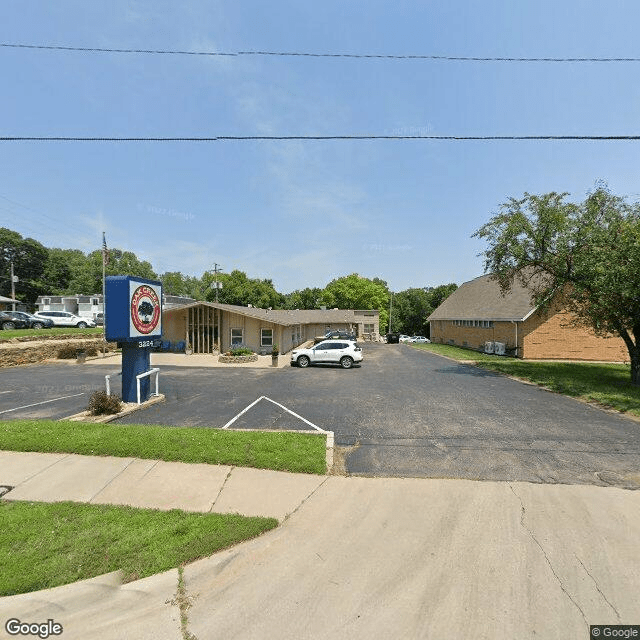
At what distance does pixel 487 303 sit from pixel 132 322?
105 ft

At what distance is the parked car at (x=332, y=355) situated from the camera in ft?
67.3

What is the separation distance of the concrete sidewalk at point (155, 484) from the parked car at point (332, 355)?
48.3 ft

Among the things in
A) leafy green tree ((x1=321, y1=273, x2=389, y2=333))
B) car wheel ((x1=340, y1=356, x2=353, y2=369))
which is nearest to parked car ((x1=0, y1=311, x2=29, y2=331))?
car wheel ((x1=340, y1=356, x2=353, y2=369))

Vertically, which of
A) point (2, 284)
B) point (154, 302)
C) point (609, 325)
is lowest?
point (609, 325)

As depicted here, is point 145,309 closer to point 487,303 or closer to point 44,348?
point 44,348

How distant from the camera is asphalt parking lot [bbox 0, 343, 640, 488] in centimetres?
647

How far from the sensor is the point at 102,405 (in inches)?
360

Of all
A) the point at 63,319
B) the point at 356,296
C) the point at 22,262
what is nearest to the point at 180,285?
the point at 22,262

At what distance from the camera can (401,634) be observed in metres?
2.98

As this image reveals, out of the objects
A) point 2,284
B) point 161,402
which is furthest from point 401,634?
point 2,284

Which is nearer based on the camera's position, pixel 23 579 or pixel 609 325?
pixel 23 579

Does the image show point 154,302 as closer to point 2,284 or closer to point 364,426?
point 364,426

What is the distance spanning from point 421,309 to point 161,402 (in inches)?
2686

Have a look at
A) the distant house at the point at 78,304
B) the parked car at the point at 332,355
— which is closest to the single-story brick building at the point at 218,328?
the parked car at the point at 332,355
